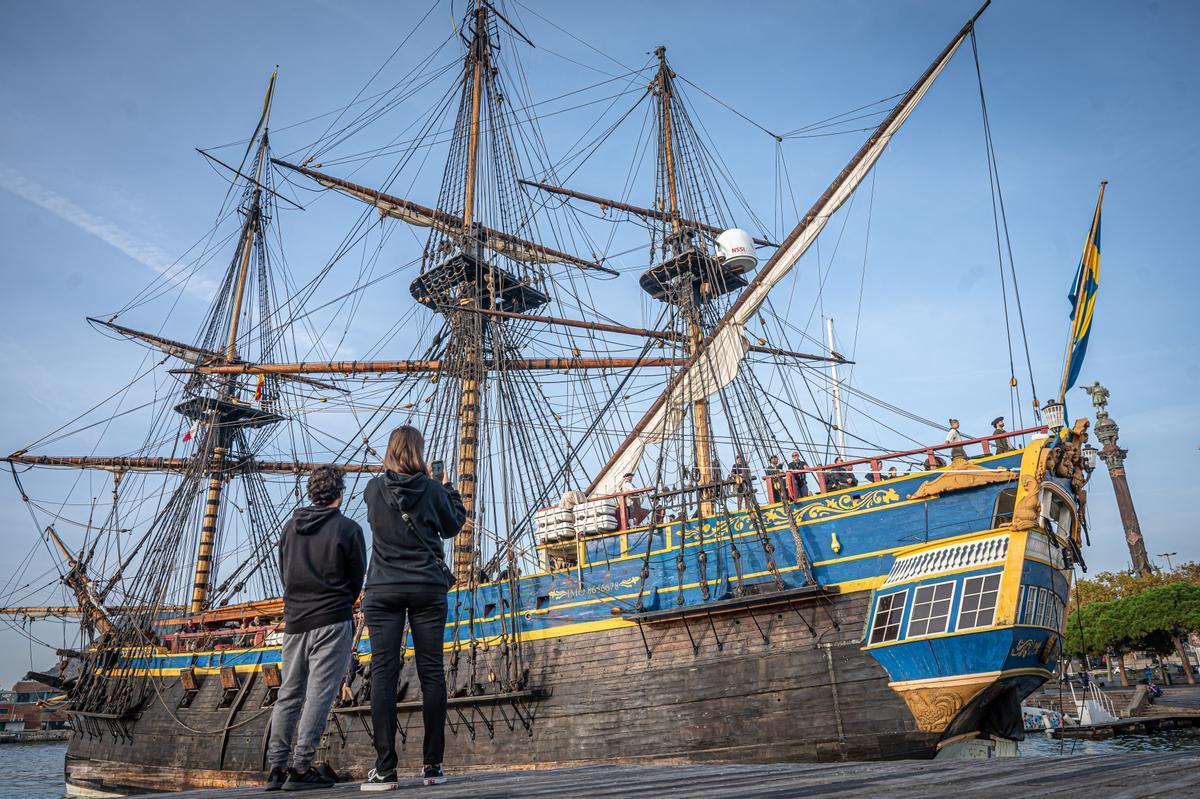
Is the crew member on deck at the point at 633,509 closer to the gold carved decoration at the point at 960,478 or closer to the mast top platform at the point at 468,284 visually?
the gold carved decoration at the point at 960,478

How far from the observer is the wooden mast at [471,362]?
68.4ft

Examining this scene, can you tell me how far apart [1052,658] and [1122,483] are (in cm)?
6076

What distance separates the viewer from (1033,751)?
25969 millimetres

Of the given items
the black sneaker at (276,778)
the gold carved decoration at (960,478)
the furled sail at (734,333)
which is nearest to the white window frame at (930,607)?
the gold carved decoration at (960,478)

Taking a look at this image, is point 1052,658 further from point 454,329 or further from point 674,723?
point 454,329

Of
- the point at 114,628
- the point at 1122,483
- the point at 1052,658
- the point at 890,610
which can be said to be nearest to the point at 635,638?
the point at 890,610

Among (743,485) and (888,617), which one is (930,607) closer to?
(888,617)

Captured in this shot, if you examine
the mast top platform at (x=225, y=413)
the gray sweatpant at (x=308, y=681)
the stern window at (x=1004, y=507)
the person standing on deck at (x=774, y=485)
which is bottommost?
the gray sweatpant at (x=308, y=681)

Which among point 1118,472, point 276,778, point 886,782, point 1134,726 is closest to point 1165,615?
point 1134,726

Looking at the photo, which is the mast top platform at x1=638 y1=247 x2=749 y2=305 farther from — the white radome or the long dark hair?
the long dark hair

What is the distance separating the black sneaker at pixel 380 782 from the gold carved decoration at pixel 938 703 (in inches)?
355

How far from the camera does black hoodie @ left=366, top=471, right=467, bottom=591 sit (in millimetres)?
4121

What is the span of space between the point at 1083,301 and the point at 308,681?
12041 millimetres

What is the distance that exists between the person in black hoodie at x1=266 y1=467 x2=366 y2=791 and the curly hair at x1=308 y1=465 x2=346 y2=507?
46 millimetres
